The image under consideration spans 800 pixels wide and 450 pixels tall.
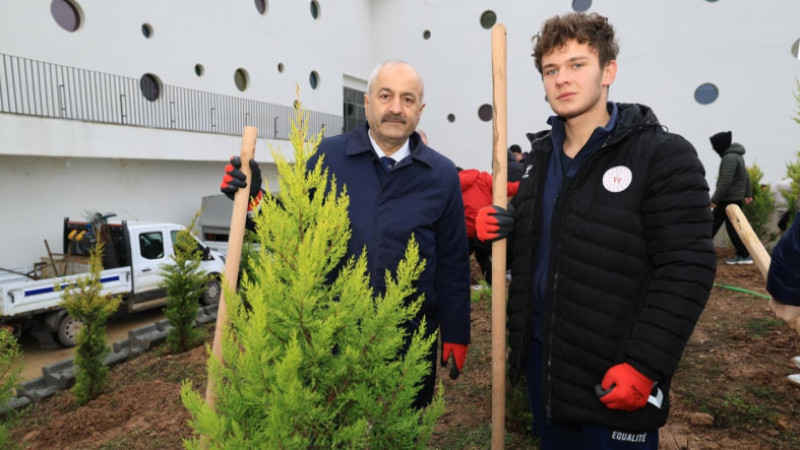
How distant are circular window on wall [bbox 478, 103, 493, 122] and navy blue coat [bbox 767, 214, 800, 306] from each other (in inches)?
684

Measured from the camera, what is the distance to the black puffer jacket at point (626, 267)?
1.56 metres

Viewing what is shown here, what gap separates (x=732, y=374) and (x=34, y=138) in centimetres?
1289

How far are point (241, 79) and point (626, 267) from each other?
56.0 ft

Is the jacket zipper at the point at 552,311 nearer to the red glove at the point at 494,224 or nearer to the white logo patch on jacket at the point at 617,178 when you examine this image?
the white logo patch on jacket at the point at 617,178

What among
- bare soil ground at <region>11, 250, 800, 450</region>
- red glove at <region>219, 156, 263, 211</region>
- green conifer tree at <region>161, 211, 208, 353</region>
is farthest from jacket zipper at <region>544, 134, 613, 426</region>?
green conifer tree at <region>161, 211, 208, 353</region>

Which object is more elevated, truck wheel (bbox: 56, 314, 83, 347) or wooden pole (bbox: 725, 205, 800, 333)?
wooden pole (bbox: 725, 205, 800, 333)

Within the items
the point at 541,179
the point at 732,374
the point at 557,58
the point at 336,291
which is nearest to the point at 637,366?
the point at 541,179

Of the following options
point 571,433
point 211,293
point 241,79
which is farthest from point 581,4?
point 571,433

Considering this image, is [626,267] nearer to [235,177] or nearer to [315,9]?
[235,177]

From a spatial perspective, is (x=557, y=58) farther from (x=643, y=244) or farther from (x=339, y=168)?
(x=339, y=168)

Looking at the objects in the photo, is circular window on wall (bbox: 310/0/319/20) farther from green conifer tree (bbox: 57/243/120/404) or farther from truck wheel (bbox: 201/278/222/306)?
green conifer tree (bbox: 57/243/120/404)

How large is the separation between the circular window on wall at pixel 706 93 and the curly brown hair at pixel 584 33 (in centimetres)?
1510

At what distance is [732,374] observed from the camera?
401 cm

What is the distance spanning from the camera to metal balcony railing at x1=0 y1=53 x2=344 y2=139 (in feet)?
33.1
